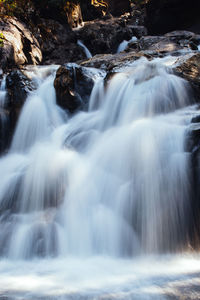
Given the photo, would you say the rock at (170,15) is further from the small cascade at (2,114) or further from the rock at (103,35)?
the small cascade at (2,114)

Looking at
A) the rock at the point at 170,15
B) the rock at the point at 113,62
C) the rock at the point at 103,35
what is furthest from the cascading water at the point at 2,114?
the rock at the point at 170,15

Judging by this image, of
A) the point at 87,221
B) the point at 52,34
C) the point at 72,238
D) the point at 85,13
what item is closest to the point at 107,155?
the point at 87,221

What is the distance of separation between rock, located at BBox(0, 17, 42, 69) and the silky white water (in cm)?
523

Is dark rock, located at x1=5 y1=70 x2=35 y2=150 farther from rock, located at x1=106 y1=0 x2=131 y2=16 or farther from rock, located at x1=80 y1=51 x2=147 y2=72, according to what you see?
rock, located at x1=106 y1=0 x2=131 y2=16

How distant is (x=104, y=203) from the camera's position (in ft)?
13.7

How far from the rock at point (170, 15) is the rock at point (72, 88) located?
426 inches

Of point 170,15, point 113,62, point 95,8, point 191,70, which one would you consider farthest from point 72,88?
point 95,8

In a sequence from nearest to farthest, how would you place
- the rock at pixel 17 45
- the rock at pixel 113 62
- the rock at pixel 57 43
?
1. the rock at pixel 113 62
2. the rock at pixel 17 45
3. the rock at pixel 57 43

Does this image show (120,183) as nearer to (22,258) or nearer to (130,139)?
(130,139)

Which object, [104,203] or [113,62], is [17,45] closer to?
[113,62]

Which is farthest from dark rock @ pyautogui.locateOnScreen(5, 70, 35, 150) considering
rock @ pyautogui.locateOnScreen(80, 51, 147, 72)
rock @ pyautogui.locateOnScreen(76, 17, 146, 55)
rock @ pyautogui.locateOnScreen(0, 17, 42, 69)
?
rock @ pyautogui.locateOnScreen(76, 17, 146, 55)

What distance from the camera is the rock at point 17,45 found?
995cm

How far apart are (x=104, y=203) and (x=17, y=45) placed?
9.10 meters

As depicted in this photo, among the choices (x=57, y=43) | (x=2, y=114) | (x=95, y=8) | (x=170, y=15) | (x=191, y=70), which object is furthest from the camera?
(x=95, y=8)
